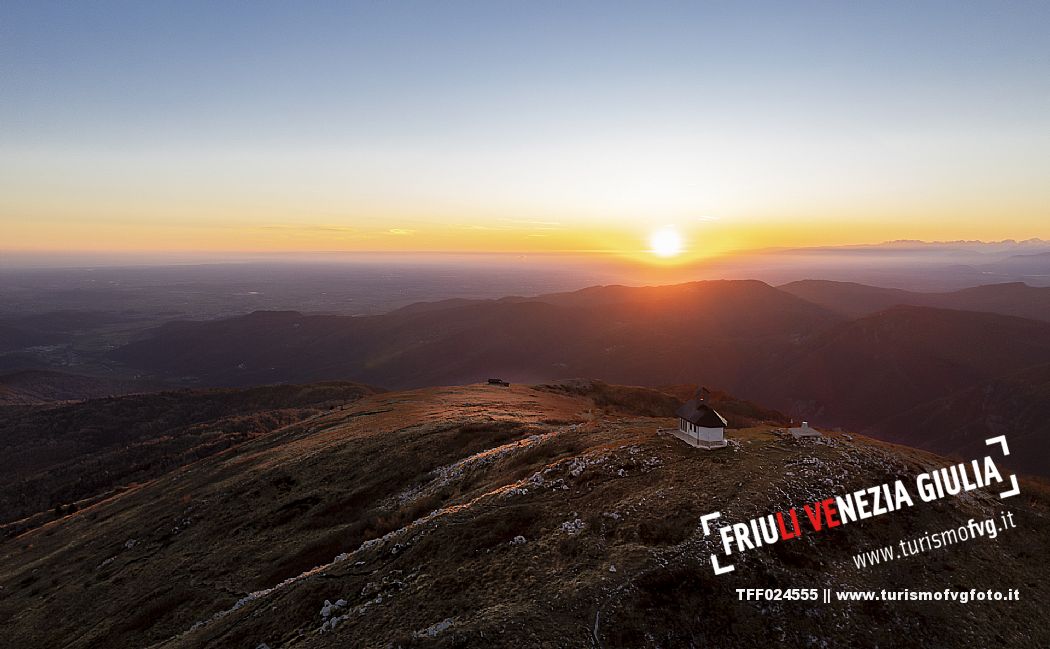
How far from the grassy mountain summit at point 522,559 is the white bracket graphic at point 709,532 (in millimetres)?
347

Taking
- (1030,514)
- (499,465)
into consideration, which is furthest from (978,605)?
(499,465)

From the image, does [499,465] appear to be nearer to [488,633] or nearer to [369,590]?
[369,590]

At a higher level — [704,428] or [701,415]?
[701,415]

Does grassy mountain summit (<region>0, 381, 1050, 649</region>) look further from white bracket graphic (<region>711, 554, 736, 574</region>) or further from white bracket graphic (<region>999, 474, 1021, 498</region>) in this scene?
white bracket graphic (<region>999, 474, 1021, 498</region>)

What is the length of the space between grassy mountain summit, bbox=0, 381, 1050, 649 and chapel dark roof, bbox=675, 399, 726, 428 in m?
1.90

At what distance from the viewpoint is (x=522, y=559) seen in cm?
2048

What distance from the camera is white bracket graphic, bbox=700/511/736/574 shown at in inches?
748

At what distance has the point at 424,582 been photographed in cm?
2009

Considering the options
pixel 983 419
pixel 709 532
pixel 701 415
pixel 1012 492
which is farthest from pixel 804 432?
pixel 983 419

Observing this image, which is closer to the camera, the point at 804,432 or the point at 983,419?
the point at 804,432

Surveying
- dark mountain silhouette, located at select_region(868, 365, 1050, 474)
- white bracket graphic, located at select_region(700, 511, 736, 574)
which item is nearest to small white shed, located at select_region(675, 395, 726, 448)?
white bracket graphic, located at select_region(700, 511, 736, 574)

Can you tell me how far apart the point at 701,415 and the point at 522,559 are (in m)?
15.7

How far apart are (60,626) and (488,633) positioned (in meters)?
32.7

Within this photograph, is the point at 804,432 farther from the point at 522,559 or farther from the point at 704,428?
the point at 522,559
